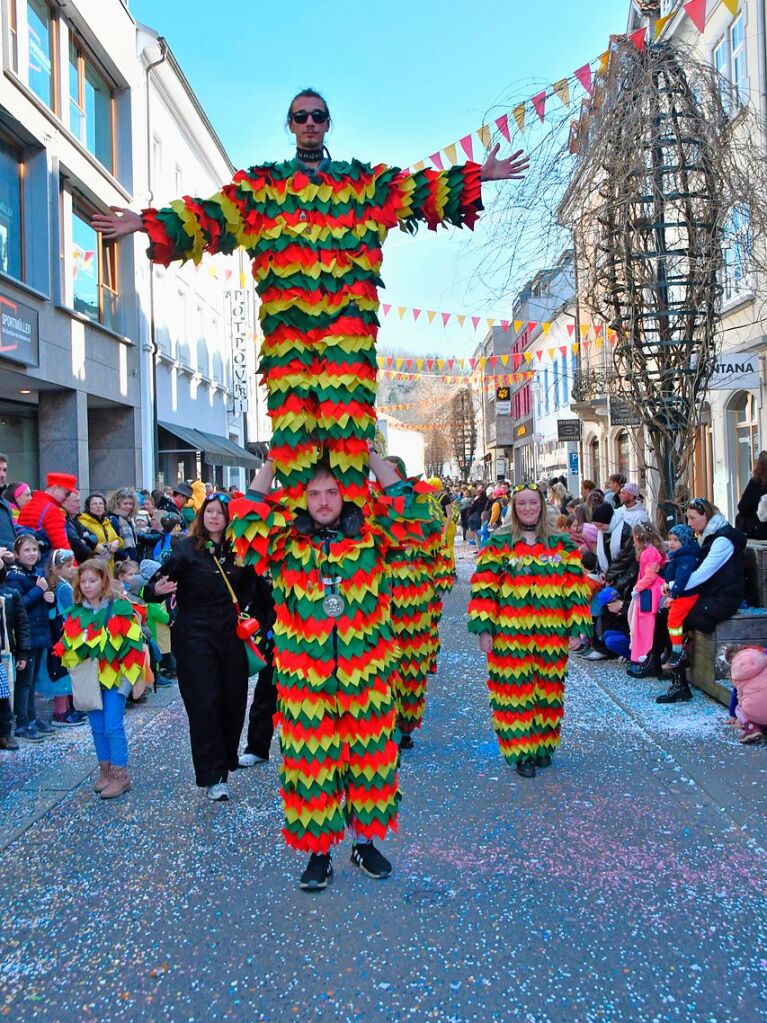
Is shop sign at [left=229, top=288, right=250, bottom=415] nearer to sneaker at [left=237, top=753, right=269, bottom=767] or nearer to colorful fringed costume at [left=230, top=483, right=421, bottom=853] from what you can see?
sneaker at [left=237, top=753, right=269, bottom=767]

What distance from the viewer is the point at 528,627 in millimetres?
4602

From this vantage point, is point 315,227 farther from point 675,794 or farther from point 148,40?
point 148,40

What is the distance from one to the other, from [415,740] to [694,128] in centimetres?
500

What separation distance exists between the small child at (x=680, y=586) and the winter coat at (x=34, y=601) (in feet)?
14.7

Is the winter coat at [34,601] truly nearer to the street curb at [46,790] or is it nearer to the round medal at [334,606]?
the street curb at [46,790]

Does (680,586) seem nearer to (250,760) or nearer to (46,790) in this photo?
(250,760)

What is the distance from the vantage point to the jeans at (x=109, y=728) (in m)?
4.54

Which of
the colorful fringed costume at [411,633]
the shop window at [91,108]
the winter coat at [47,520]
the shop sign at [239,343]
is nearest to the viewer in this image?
the colorful fringed costume at [411,633]

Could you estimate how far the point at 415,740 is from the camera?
5.53m

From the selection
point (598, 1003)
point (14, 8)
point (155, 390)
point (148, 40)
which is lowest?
point (598, 1003)

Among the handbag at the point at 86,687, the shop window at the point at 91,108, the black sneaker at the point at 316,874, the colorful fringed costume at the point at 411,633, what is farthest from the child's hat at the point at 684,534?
the shop window at the point at 91,108

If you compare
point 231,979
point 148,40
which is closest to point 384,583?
point 231,979

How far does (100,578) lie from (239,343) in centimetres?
2132

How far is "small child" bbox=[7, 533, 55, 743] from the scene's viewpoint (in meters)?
5.69
